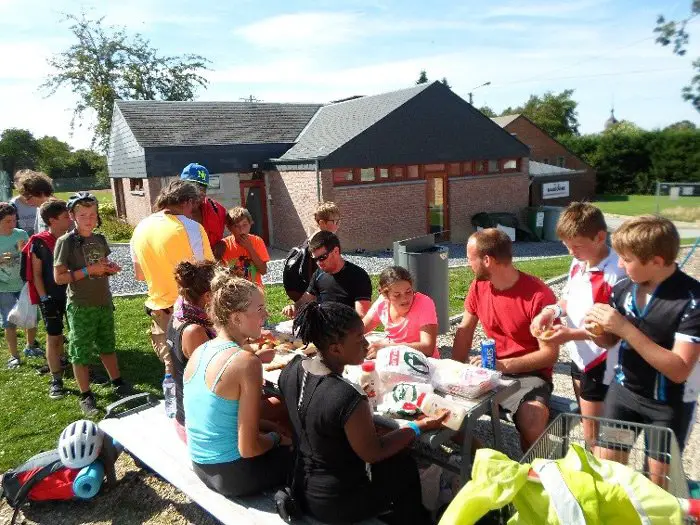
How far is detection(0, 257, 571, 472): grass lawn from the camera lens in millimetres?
4535

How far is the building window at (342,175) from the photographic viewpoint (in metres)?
16.6

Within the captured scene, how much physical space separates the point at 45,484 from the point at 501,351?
124 inches

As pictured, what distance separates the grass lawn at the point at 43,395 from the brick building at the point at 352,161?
900 cm

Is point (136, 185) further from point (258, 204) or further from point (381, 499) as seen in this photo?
point (381, 499)

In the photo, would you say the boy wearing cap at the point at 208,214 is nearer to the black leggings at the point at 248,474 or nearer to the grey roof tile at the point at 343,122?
the black leggings at the point at 248,474

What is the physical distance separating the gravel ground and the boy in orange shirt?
5.31m

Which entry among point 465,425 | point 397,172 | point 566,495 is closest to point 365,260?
point 397,172

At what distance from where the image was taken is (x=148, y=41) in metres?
37.4

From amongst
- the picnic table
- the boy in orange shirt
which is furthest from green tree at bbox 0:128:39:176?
the picnic table

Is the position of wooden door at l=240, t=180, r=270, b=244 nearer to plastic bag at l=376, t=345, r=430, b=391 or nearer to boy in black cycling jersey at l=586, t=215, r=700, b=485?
plastic bag at l=376, t=345, r=430, b=391

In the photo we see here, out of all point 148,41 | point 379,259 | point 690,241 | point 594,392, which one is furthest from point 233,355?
point 148,41

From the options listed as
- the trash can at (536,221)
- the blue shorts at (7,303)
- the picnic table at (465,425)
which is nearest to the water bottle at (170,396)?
the picnic table at (465,425)

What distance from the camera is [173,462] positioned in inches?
132

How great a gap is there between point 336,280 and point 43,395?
3.19 m
